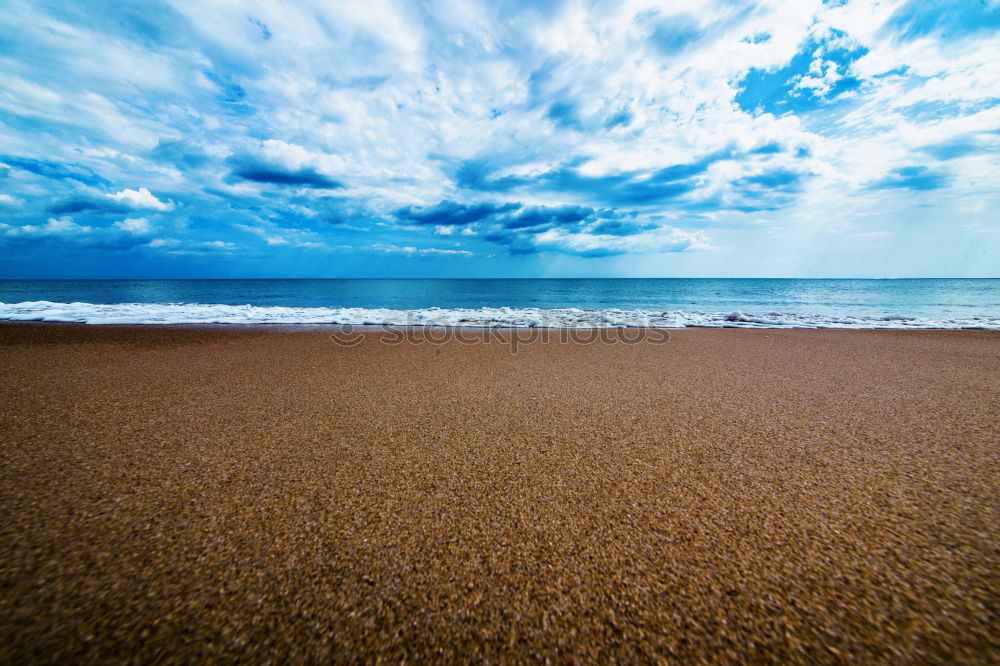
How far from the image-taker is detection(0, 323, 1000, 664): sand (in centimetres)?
103

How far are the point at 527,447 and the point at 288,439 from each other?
1409 millimetres

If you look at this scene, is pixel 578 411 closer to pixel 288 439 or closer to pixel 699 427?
pixel 699 427

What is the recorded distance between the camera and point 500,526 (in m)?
1.47

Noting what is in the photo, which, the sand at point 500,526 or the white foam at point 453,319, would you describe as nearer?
the sand at point 500,526

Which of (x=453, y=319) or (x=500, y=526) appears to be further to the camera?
(x=453, y=319)

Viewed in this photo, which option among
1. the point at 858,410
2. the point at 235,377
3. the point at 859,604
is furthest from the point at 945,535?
the point at 235,377

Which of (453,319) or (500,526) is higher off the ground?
(453,319)

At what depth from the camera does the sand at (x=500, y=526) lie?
3.38ft

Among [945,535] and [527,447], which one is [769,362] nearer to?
[945,535]

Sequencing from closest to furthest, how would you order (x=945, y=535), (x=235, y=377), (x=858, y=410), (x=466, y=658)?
(x=466, y=658)
(x=945, y=535)
(x=858, y=410)
(x=235, y=377)

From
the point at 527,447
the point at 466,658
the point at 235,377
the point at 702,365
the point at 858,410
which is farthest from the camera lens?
the point at 702,365

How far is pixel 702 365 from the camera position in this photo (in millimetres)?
4242

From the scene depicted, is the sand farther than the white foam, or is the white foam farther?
the white foam

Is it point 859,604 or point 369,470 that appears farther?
point 369,470
